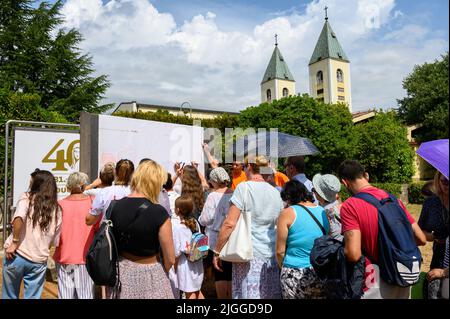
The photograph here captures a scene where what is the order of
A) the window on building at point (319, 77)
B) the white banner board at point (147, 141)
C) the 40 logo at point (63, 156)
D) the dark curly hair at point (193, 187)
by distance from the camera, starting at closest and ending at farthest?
the dark curly hair at point (193, 187) → the white banner board at point (147, 141) → the 40 logo at point (63, 156) → the window on building at point (319, 77)

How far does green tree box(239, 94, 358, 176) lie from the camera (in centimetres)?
2847

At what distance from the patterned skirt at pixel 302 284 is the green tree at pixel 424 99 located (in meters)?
34.4

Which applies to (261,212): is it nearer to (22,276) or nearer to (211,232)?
(211,232)

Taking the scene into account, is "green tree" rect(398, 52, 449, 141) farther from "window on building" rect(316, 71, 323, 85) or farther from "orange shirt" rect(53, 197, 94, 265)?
"window on building" rect(316, 71, 323, 85)

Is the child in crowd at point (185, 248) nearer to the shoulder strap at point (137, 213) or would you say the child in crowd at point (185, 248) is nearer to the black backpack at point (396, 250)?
the shoulder strap at point (137, 213)

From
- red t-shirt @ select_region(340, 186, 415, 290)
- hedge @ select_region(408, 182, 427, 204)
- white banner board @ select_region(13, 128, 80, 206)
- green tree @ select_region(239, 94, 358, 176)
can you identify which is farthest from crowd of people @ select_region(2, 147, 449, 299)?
green tree @ select_region(239, 94, 358, 176)

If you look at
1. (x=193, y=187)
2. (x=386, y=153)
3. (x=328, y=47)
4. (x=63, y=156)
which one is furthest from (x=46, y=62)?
(x=328, y=47)

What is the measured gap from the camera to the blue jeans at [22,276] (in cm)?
333

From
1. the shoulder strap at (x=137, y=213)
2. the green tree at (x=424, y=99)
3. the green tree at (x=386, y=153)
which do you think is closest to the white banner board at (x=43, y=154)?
the shoulder strap at (x=137, y=213)

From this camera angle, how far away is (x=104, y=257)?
2652 millimetres

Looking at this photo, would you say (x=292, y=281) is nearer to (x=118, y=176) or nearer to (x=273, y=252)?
(x=273, y=252)

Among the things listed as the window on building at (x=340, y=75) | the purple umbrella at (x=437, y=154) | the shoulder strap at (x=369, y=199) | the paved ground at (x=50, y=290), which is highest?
the window on building at (x=340, y=75)

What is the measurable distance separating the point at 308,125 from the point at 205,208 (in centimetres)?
2609
